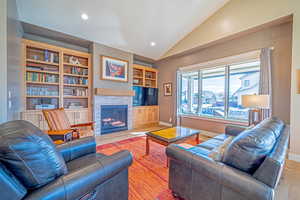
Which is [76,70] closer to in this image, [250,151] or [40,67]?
[40,67]

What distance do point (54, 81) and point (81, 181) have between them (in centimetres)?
359

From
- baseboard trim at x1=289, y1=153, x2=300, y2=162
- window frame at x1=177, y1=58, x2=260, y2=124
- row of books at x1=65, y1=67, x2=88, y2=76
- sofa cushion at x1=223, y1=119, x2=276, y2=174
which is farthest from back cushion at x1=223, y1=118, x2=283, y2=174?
row of books at x1=65, y1=67, x2=88, y2=76

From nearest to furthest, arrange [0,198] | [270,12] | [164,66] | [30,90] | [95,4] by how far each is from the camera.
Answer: [0,198] < [270,12] < [95,4] < [30,90] < [164,66]

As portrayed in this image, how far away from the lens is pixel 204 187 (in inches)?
46.9

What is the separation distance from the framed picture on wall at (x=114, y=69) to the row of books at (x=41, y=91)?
54.9 inches


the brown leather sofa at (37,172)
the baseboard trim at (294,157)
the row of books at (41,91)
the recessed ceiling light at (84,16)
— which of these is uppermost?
the recessed ceiling light at (84,16)

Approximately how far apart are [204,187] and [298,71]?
2.88 meters

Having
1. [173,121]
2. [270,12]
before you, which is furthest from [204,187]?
[173,121]

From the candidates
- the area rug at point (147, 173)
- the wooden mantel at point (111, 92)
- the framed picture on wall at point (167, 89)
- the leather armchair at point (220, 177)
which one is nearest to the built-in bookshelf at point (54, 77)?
the wooden mantel at point (111, 92)

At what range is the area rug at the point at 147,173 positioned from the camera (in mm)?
1603

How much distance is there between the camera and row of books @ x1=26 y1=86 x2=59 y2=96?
325 centimetres

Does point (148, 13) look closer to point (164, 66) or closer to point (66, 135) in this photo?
point (164, 66)

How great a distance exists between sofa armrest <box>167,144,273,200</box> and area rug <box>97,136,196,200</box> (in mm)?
626

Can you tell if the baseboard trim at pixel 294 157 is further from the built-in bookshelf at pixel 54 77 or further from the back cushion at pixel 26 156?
the built-in bookshelf at pixel 54 77
